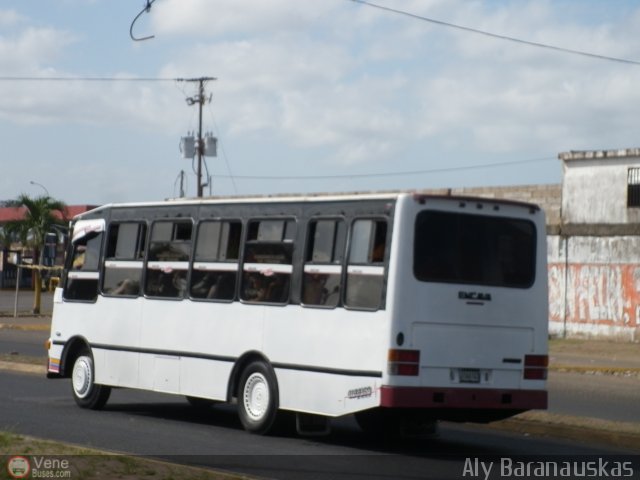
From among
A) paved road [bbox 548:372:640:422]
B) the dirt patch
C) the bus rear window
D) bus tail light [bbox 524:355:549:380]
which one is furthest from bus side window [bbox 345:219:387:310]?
paved road [bbox 548:372:640:422]

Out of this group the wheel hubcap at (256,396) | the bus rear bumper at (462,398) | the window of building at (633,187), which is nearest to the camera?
the bus rear bumper at (462,398)

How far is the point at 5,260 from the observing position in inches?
3182

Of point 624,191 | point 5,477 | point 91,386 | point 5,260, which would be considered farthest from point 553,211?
point 5,260

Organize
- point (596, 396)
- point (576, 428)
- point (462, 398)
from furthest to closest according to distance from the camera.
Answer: point (596, 396)
point (576, 428)
point (462, 398)

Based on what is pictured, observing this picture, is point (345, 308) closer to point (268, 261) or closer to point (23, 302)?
point (268, 261)

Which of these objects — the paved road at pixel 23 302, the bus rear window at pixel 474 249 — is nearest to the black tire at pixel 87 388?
the bus rear window at pixel 474 249

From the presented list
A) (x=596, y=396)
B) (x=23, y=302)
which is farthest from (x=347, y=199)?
(x=23, y=302)

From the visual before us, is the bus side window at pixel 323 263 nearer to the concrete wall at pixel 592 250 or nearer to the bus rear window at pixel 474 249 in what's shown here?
the bus rear window at pixel 474 249

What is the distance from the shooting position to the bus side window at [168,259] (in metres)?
15.8

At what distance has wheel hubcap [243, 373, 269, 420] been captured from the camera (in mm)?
14336

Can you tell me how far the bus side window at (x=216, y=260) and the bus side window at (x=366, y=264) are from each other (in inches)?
81.8

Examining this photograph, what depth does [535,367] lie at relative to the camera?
13516mm

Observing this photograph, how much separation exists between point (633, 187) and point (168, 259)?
19.3 metres

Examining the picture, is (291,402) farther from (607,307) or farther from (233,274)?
(607,307)
